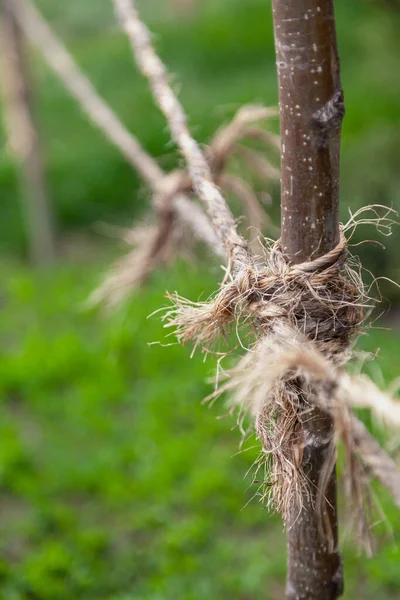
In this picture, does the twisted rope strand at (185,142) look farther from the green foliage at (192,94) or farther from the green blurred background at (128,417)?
the green foliage at (192,94)

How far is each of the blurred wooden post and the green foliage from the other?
392 millimetres

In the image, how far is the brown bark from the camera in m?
0.70

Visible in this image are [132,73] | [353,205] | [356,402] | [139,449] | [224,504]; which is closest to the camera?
[356,402]

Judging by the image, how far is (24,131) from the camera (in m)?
3.57

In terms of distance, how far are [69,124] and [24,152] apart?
1825 mm

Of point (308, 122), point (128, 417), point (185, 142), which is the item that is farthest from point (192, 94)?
point (308, 122)

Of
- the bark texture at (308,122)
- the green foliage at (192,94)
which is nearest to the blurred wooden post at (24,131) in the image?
the green foliage at (192,94)

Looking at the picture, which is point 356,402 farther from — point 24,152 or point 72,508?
point 24,152

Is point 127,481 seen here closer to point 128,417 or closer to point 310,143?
point 128,417

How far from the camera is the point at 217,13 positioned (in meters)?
6.93

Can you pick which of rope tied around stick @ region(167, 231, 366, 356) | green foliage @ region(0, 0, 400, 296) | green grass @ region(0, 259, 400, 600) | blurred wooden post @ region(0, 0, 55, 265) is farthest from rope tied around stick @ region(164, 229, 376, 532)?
blurred wooden post @ region(0, 0, 55, 265)

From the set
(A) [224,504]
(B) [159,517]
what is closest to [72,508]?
(B) [159,517]

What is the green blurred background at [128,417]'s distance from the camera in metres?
1.98

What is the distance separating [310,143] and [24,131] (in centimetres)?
310
